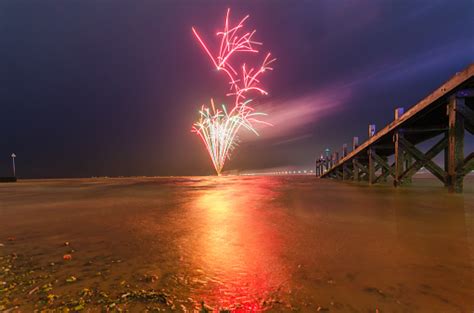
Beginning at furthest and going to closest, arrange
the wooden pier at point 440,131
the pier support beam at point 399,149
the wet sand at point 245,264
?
the pier support beam at point 399,149 → the wooden pier at point 440,131 → the wet sand at point 245,264

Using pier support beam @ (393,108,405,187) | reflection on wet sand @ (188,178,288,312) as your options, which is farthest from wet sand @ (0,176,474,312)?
pier support beam @ (393,108,405,187)

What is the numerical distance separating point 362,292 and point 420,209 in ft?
15.8

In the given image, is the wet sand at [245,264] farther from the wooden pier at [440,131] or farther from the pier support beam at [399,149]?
the pier support beam at [399,149]

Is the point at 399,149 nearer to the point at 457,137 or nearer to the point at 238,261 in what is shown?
the point at 457,137

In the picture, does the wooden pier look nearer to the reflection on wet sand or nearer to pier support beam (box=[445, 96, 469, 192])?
pier support beam (box=[445, 96, 469, 192])

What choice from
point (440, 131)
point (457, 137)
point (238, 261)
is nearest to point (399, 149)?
point (440, 131)

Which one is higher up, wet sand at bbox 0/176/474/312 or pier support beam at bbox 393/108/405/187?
pier support beam at bbox 393/108/405/187

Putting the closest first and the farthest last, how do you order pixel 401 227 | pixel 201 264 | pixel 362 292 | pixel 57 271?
1. pixel 362 292
2. pixel 57 271
3. pixel 201 264
4. pixel 401 227

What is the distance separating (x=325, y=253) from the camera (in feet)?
9.53

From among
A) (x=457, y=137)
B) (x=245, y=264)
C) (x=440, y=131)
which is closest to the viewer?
(x=245, y=264)

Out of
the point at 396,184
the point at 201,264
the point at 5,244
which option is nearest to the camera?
the point at 201,264

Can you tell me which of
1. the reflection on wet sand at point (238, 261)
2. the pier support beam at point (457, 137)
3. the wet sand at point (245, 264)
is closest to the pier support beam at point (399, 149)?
the pier support beam at point (457, 137)

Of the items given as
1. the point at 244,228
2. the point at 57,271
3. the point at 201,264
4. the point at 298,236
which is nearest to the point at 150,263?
the point at 201,264

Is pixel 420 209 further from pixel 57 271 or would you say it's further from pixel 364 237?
pixel 57 271
